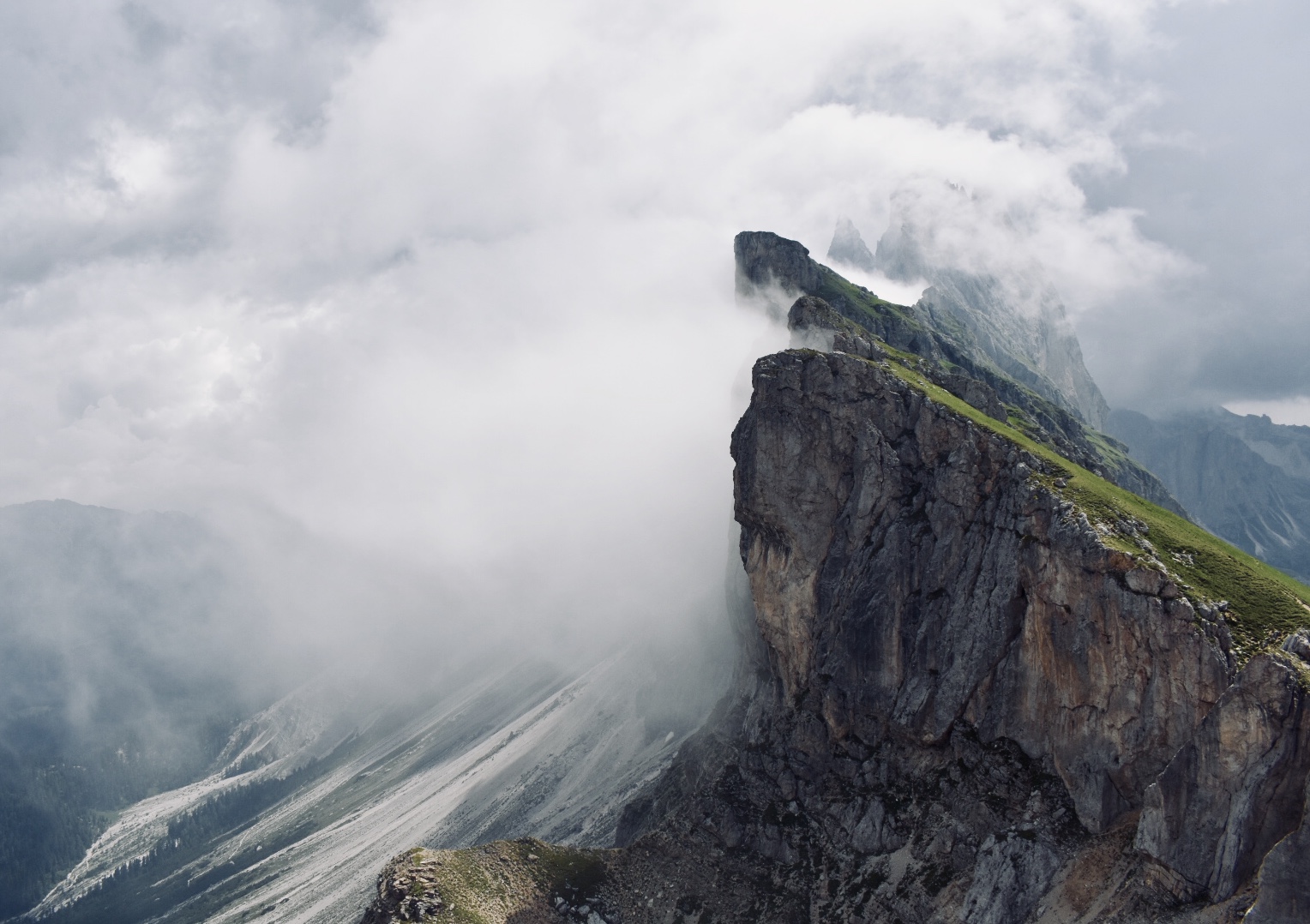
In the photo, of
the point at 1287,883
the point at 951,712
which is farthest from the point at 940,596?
the point at 1287,883

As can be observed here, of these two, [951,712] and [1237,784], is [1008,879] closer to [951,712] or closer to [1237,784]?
[951,712]

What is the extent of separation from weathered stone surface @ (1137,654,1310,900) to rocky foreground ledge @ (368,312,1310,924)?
18 cm

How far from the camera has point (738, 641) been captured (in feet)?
541

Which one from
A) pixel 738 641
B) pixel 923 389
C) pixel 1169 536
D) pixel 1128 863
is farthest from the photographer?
pixel 738 641

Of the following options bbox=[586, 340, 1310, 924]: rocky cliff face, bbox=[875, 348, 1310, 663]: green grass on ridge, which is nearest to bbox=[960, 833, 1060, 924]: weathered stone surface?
bbox=[586, 340, 1310, 924]: rocky cliff face

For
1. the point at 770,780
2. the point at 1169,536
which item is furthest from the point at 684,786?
the point at 1169,536

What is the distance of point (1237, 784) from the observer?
217 feet

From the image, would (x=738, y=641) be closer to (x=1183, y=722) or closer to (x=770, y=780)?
(x=770, y=780)

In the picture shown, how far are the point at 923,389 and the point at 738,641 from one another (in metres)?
69.7

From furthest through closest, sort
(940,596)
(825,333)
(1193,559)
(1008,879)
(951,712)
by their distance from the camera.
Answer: (825,333) → (940,596) → (951,712) → (1193,559) → (1008,879)

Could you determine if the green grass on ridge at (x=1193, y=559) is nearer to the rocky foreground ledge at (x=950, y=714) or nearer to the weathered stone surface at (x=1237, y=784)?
the rocky foreground ledge at (x=950, y=714)

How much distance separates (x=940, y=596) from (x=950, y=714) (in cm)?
1577

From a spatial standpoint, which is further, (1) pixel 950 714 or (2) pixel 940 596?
(2) pixel 940 596

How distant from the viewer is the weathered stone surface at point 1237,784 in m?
63.9
